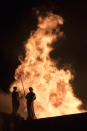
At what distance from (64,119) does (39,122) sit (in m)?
1.28

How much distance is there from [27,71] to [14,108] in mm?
5303

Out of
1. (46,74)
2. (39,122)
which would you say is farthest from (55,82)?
(39,122)

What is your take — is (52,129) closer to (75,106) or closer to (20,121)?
(20,121)

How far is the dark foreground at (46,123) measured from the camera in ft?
28.2

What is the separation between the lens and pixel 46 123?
363 inches

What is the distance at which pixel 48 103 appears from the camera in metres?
15.5

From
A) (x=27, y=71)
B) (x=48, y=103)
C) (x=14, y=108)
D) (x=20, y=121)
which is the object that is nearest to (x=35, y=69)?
(x=27, y=71)

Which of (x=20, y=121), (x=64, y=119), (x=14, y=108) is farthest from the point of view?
(x=14, y=108)

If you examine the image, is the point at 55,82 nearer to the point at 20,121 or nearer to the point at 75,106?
the point at 75,106

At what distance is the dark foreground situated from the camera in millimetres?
8609

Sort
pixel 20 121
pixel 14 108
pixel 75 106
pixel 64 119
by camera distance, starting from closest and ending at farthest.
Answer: pixel 64 119
pixel 20 121
pixel 14 108
pixel 75 106

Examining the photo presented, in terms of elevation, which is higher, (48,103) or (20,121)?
(48,103)

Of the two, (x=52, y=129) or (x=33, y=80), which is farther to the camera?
(x=33, y=80)

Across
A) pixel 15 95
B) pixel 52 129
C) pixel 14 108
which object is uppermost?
pixel 15 95
